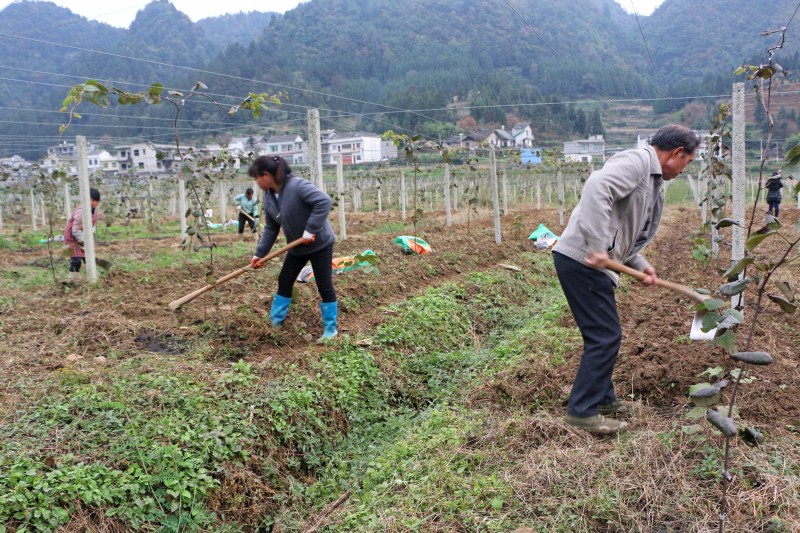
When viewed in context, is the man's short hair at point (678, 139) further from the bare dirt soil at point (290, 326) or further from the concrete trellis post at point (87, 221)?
the concrete trellis post at point (87, 221)

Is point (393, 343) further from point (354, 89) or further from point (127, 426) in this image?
point (354, 89)

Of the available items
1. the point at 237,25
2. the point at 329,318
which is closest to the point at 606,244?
the point at 329,318

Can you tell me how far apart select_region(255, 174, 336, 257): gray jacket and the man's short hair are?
112 inches

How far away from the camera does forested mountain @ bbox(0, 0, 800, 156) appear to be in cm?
5231

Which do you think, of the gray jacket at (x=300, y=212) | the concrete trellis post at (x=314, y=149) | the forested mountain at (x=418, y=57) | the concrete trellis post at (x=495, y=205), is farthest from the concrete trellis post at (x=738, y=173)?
the forested mountain at (x=418, y=57)

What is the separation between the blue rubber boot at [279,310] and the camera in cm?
574

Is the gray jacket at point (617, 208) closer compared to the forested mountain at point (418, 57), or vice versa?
the gray jacket at point (617, 208)

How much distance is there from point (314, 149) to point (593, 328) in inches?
233

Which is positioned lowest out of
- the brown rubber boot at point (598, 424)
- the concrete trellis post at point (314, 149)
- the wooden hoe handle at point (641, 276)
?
the brown rubber boot at point (598, 424)

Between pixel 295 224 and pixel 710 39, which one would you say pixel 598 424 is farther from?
pixel 710 39

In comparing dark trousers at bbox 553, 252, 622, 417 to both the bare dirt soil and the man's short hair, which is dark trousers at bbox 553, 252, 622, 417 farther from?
the man's short hair

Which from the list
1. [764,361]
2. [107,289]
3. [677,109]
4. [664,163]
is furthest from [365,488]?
[677,109]

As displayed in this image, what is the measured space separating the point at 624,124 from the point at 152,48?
2251 inches

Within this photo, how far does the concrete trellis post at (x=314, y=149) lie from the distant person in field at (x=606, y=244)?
523cm
